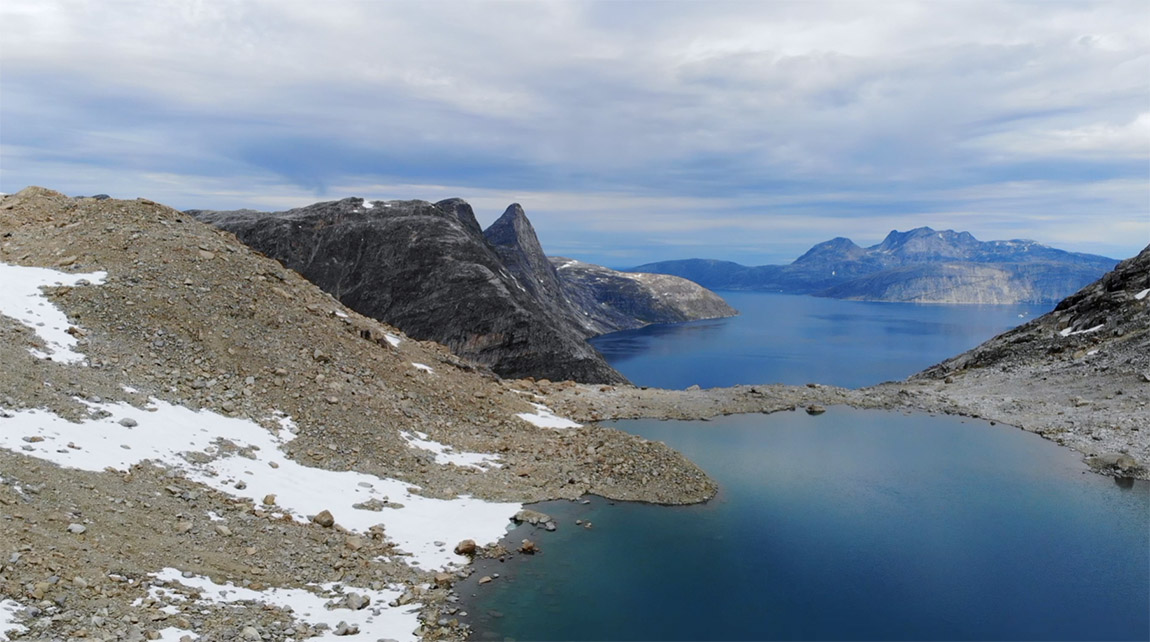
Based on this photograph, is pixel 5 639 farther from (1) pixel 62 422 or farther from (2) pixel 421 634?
(1) pixel 62 422

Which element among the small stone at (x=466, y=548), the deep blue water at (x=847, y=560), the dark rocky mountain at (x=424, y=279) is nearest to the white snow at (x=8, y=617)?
→ the deep blue water at (x=847, y=560)

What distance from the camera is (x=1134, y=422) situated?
41125mm

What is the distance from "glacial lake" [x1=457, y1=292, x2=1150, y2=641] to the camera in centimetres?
1952

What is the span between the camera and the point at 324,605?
17.0 m

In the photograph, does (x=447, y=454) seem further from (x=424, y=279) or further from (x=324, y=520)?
(x=424, y=279)

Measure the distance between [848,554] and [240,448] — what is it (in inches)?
896

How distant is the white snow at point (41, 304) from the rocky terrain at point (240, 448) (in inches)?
4.7

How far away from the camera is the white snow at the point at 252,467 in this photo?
18.7m

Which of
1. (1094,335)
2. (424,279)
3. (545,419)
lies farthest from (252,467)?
(424,279)

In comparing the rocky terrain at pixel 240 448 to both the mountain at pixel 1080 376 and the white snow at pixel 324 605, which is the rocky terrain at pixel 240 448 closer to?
the white snow at pixel 324 605

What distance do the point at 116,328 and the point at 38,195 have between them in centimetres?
1743

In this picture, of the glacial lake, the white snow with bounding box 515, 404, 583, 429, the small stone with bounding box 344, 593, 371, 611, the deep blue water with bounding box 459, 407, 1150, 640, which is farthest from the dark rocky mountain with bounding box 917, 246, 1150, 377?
the small stone with bounding box 344, 593, 371, 611

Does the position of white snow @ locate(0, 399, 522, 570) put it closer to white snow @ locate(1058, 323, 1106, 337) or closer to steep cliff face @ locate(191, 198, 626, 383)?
white snow @ locate(1058, 323, 1106, 337)

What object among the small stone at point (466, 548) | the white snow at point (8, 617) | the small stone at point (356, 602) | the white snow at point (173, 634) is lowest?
the small stone at point (466, 548)
